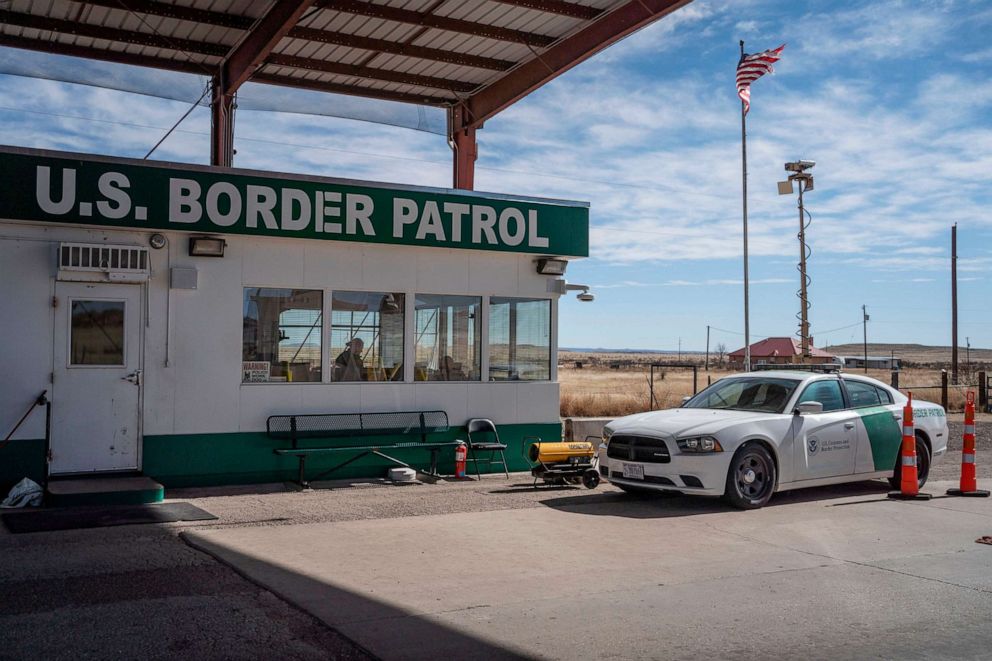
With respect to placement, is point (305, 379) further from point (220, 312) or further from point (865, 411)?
point (865, 411)

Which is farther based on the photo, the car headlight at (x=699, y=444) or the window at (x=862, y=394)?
the window at (x=862, y=394)

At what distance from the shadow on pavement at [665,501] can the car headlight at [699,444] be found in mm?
683

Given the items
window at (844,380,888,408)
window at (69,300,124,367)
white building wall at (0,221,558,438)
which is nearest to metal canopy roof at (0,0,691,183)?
white building wall at (0,221,558,438)

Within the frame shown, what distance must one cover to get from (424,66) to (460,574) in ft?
36.4

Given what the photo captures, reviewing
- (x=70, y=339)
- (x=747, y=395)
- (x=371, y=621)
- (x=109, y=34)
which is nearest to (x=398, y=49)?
(x=109, y=34)

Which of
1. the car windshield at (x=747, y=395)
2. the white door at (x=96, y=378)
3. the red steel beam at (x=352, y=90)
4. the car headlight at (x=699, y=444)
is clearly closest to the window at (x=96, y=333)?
the white door at (x=96, y=378)

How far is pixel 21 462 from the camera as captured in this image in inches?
420

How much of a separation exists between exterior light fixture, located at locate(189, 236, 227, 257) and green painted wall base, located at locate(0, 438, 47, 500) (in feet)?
9.11

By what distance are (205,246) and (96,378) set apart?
6.58 ft

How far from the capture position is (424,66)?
54.0 feet

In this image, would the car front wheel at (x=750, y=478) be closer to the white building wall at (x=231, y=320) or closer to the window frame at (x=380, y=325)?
the white building wall at (x=231, y=320)

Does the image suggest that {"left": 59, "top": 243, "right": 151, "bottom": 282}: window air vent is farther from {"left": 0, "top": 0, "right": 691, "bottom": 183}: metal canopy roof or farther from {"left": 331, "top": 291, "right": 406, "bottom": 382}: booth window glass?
{"left": 0, "top": 0, "right": 691, "bottom": 183}: metal canopy roof

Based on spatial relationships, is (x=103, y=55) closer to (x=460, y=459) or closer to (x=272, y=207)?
(x=272, y=207)

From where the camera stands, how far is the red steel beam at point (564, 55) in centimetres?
1398
